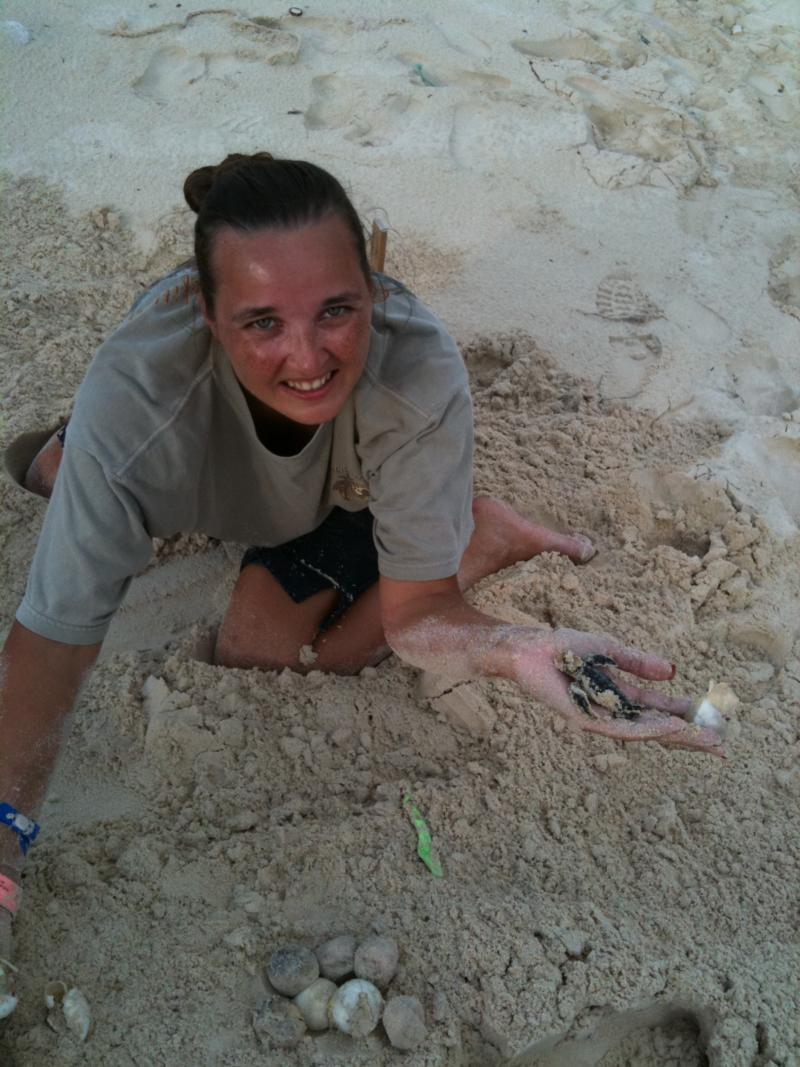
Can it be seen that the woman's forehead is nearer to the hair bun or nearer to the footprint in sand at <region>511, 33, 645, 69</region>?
the hair bun

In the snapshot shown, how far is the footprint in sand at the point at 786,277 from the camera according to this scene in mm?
2748

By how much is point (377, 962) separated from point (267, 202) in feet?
3.60

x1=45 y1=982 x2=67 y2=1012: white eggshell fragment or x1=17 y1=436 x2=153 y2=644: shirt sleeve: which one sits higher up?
x1=17 y1=436 x2=153 y2=644: shirt sleeve

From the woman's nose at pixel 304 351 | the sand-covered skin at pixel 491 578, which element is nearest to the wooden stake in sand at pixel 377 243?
the sand-covered skin at pixel 491 578

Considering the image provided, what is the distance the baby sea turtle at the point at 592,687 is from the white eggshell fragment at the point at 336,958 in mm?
498

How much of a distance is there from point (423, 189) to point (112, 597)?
2041mm

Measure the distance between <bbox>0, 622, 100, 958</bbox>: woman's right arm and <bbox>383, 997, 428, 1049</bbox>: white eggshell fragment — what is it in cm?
57

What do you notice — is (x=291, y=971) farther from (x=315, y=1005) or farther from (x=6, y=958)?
(x=6, y=958)

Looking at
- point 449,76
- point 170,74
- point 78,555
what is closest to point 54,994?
point 78,555

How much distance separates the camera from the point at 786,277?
2814 mm

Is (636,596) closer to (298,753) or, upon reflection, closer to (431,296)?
(298,753)

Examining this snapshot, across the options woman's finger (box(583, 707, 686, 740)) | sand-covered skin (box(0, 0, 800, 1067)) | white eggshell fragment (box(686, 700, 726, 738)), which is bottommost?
sand-covered skin (box(0, 0, 800, 1067))

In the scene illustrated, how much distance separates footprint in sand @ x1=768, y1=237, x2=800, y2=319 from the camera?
9.02ft

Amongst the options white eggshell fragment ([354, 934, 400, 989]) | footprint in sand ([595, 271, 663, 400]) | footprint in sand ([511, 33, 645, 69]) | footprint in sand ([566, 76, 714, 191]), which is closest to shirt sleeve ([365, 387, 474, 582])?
white eggshell fragment ([354, 934, 400, 989])
